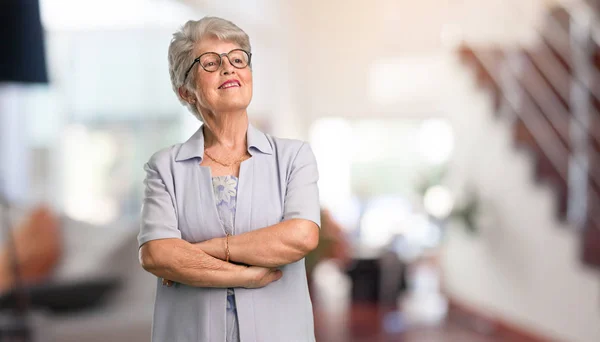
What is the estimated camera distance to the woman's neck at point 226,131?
2.35 feet

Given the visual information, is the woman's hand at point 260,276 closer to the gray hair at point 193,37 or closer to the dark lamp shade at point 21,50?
the gray hair at point 193,37

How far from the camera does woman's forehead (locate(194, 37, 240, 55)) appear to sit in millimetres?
681

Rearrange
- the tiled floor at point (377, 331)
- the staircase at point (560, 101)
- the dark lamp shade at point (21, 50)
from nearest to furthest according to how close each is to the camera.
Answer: the dark lamp shade at point (21, 50) < the staircase at point (560, 101) < the tiled floor at point (377, 331)

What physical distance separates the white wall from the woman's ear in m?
3.11

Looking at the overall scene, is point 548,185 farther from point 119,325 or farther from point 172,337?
point 172,337

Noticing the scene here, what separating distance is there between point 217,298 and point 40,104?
4711 mm

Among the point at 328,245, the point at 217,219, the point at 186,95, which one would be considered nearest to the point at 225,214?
the point at 217,219

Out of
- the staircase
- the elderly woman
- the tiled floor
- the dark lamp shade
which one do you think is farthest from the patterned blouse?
the tiled floor

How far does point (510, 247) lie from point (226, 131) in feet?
12.4

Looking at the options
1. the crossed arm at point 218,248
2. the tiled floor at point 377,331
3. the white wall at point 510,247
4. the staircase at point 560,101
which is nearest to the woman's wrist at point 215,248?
the crossed arm at point 218,248

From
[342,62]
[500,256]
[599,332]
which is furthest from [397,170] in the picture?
[599,332]

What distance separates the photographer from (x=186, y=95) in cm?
71

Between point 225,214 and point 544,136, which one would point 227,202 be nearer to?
point 225,214

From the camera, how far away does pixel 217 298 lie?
2.31ft
